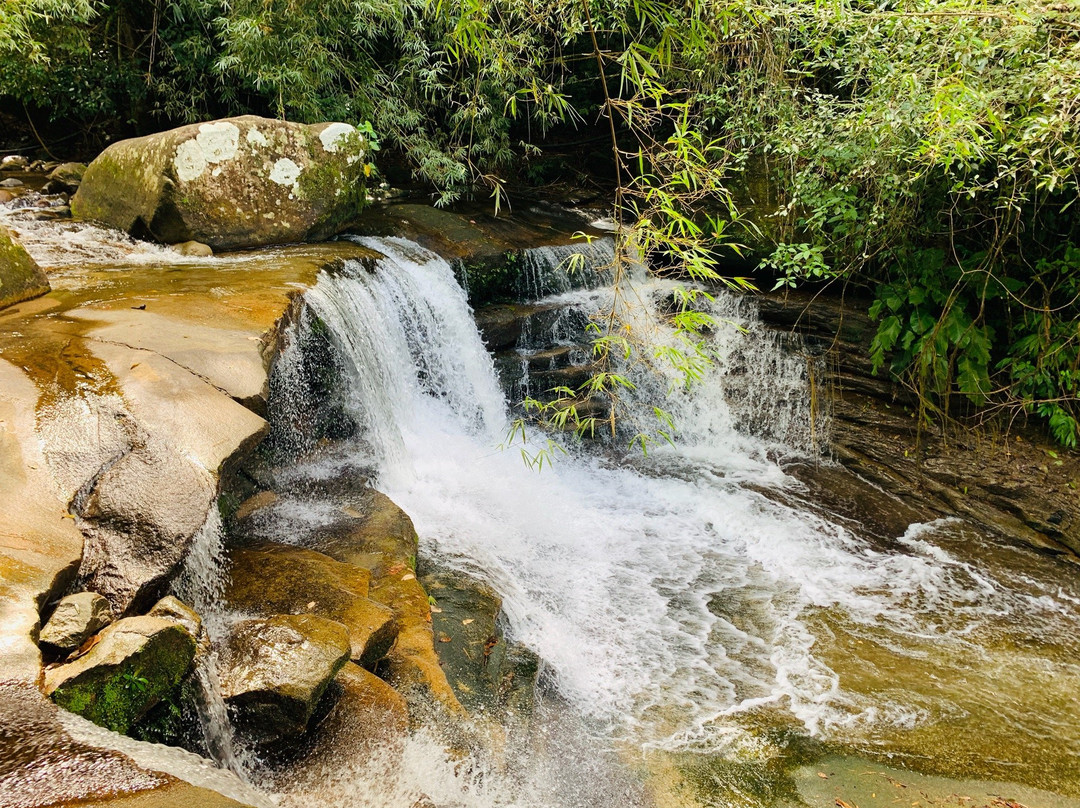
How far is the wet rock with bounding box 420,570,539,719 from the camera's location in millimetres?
3461

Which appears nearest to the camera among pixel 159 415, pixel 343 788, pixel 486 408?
pixel 343 788

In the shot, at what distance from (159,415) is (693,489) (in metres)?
4.57

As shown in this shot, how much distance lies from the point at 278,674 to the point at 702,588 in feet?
10.5

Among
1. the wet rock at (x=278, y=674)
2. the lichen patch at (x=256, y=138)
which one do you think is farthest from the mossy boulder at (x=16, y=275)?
the wet rock at (x=278, y=674)

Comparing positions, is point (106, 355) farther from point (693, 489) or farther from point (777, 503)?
point (777, 503)

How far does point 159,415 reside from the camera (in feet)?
11.0

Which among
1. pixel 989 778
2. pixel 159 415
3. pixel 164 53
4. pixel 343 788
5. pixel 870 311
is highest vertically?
pixel 164 53

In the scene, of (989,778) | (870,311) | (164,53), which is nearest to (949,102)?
(870,311)

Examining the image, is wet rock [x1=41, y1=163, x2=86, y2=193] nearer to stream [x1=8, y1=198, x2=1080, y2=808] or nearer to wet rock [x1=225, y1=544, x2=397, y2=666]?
stream [x1=8, y1=198, x2=1080, y2=808]

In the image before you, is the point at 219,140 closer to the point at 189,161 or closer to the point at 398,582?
the point at 189,161

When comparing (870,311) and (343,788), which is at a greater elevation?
(870,311)

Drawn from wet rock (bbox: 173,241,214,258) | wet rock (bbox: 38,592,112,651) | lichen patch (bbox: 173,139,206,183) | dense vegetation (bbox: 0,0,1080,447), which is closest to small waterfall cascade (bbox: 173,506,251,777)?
wet rock (bbox: 38,592,112,651)

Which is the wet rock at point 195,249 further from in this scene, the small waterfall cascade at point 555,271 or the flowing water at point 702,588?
the small waterfall cascade at point 555,271

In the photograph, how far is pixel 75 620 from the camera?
237 cm
